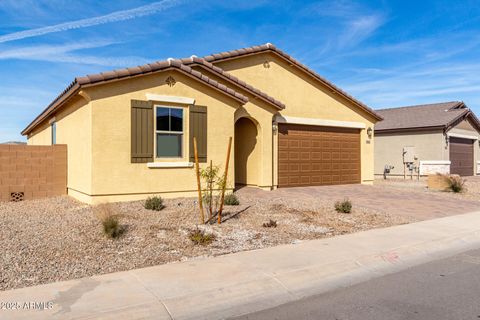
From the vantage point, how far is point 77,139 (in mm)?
12117

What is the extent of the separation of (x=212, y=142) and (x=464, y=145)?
2295 centimetres

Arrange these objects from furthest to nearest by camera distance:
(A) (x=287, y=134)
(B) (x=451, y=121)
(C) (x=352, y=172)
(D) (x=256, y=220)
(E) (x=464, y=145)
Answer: (E) (x=464, y=145)
(B) (x=451, y=121)
(C) (x=352, y=172)
(A) (x=287, y=134)
(D) (x=256, y=220)

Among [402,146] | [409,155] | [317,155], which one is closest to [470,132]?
[402,146]

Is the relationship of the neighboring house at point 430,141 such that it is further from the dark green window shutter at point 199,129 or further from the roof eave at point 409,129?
the dark green window shutter at point 199,129

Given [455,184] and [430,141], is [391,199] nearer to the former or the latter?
[455,184]

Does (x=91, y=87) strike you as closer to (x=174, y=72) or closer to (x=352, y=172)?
(x=174, y=72)

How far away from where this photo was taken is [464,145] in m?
28.6

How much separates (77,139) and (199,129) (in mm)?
3607

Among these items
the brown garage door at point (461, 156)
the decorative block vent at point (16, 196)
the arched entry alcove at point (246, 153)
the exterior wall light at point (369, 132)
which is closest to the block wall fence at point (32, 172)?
the decorative block vent at point (16, 196)

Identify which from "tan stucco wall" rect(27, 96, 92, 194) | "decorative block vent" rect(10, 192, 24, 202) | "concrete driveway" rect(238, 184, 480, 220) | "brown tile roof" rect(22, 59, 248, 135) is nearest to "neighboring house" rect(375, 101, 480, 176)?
"concrete driveway" rect(238, 184, 480, 220)

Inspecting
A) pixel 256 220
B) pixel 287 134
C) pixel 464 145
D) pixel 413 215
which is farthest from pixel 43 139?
pixel 464 145

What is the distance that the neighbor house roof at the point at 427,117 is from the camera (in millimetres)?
26094

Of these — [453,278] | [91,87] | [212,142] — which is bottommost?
[453,278]

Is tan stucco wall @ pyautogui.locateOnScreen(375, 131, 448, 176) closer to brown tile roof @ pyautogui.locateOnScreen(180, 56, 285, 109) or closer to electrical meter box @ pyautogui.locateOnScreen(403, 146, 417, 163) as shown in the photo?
electrical meter box @ pyautogui.locateOnScreen(403, 146, 417, 163)
